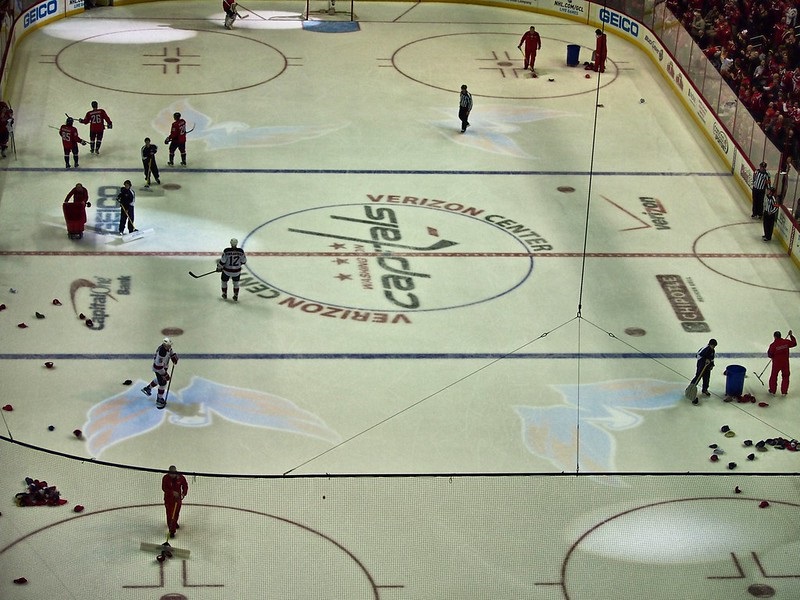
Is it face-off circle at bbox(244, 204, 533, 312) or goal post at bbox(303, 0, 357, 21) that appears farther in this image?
goal post at bbox(303, 0, 357, 21)

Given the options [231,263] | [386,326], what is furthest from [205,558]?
[231,263]

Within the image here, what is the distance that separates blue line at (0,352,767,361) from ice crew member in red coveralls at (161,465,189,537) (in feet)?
16.7

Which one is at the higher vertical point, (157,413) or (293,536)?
(293,536)

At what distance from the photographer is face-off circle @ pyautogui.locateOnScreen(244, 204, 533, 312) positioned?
882 inches

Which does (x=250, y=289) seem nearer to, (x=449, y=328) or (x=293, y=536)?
(x=449, y=328)

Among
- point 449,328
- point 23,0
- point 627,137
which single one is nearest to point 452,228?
point 449,328

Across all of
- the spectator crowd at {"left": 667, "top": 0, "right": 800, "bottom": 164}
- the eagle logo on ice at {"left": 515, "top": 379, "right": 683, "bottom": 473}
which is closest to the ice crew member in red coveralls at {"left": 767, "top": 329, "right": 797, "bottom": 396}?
the eagle logo on ice at {"left": 515, "top": 379, "right": 683, "bottom": 473}

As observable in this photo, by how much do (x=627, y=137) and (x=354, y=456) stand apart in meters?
13.7

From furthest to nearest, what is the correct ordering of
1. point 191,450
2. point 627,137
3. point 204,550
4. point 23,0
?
point 23,0 < point 627,137 < point 191,450 < point 204,550

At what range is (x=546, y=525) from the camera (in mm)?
14328

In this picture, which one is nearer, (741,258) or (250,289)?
(250,289)

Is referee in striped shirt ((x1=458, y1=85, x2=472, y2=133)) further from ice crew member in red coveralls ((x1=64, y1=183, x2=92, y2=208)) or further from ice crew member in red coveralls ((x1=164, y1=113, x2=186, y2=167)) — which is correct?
ice crew member in red coveralls ((x1=64, y1=183, x2=92, y2=208))

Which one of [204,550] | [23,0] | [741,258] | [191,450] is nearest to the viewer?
[204,550]

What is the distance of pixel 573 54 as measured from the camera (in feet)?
110
